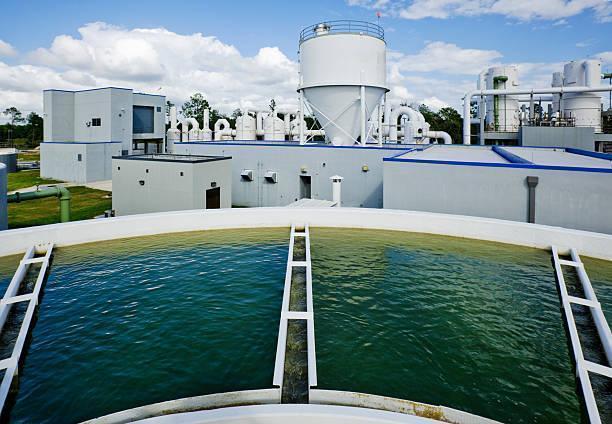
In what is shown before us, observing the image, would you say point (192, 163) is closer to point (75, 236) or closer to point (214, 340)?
point (75, 236)

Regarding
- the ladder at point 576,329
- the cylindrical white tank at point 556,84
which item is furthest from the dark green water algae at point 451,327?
the cylindrical white tank at point 556,84

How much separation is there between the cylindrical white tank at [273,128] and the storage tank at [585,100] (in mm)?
23295

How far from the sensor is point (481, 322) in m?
7.13

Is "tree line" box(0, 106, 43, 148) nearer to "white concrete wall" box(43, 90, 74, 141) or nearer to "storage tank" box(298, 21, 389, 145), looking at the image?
"white concrete wall" box(43, 90, 74, 141)

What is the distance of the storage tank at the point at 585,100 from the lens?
33.7m

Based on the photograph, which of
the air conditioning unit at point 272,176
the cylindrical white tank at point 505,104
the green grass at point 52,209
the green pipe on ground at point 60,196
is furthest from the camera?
the cylindrical white tank at point 505,104

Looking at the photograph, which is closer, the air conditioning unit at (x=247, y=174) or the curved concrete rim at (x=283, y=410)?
the curved concrete rim at (x=283, y=410)

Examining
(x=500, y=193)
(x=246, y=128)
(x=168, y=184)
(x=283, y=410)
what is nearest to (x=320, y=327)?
(x=283, y=410)

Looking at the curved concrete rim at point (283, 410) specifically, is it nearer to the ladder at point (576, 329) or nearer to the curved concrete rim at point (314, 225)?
the ladder at point (576, 329)

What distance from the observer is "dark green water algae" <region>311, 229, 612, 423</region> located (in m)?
5.25

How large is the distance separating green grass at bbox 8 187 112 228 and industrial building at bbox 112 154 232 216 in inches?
116

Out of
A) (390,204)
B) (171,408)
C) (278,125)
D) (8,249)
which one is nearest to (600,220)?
(390,204)

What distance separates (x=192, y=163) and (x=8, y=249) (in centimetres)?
832

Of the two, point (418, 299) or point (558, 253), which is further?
point (558, 253)
